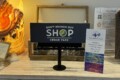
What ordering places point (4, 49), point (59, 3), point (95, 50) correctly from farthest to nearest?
point (59, 3) → point (4, 49) → point (95, 50)

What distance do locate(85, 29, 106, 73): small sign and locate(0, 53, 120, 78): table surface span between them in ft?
0.12

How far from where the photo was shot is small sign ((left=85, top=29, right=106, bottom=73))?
106cm

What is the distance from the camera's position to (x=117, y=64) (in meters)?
1.19

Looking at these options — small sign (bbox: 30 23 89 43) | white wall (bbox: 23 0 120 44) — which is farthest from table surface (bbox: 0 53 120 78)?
white wall (bbox: 23 0 120 44)

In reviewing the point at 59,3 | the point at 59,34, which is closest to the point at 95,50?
the point at 59,34

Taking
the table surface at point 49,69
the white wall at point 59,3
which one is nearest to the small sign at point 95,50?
the table surface at point 49,69

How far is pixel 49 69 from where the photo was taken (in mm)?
1136

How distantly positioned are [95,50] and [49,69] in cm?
25

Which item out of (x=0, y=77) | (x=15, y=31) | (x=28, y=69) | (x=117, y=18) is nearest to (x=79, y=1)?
(x=117, y=18)

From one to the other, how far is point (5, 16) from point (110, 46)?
2.06ft

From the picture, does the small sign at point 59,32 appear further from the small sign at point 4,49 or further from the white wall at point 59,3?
the white wall at point 59,3

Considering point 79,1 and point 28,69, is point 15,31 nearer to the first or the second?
point 28,69

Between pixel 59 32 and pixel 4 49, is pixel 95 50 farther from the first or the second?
pixel 4 49

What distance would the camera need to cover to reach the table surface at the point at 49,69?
106cm
